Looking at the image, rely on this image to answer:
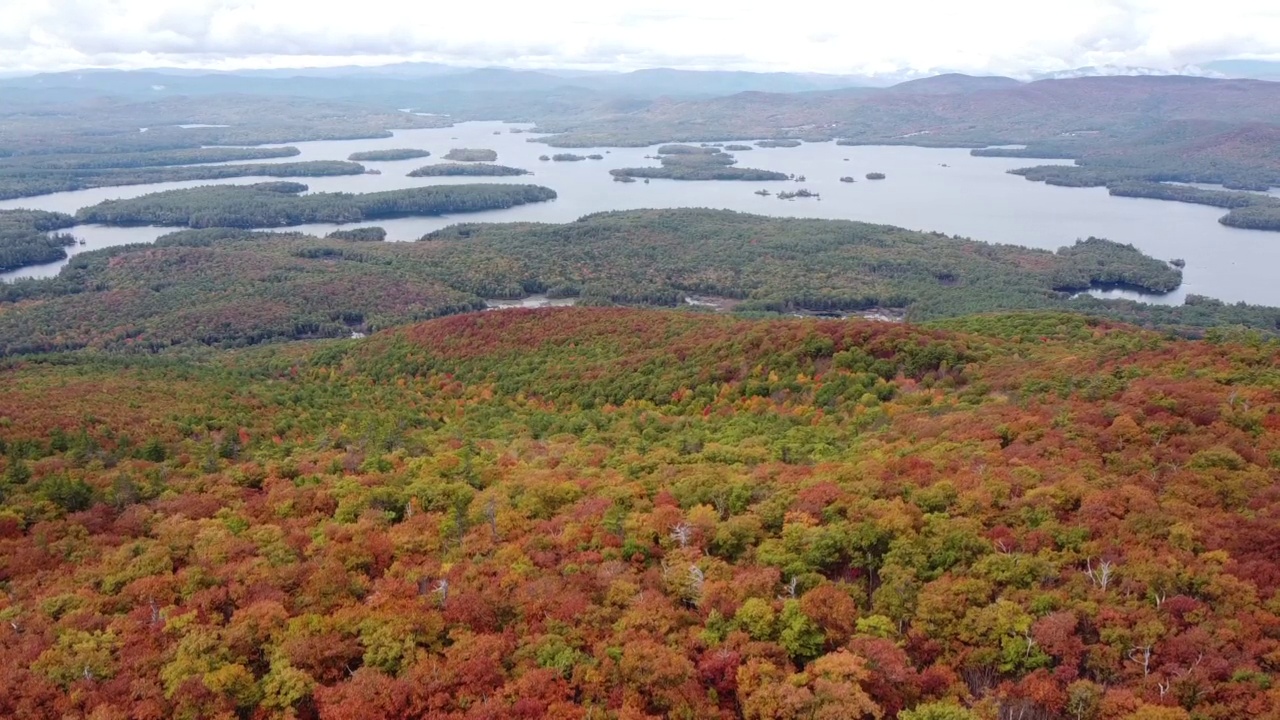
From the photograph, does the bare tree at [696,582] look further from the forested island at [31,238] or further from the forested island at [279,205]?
Result: the forested island at [279,205]

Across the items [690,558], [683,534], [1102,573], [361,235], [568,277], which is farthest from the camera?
[361,235]

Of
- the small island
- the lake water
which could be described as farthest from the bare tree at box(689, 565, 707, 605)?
the small island

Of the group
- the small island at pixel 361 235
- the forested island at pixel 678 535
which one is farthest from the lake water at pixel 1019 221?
the forested island at pixel 678 535

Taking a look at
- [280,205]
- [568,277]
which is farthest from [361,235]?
[568,277]

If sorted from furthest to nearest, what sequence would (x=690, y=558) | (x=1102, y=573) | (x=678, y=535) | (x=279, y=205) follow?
(x=279, y=205) < (x=678, y=535) < (x=690, y=558) < (x=1102, y=573)

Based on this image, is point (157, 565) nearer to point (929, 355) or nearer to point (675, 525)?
point (675, 525)

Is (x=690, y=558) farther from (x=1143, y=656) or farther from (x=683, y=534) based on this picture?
(x=1143, y=656)
